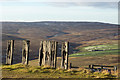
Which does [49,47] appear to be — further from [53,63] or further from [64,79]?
[64,79]

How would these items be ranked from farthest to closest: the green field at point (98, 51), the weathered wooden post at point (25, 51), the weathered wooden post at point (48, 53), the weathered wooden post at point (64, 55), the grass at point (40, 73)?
the green field at point (98, 51) → the weathered wooden post at point (25, 51) → the weathered wooden post at point (64, 55) → the weathered wooden post at point (48, 53) → the grass at point (40, 73)

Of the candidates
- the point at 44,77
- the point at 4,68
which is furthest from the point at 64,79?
the point at 4,68

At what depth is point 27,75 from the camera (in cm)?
1436

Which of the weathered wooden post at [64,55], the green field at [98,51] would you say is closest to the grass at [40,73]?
the weathered wooden post at [64,55]

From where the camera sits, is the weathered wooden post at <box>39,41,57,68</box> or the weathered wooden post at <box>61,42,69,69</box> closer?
the weathered wooden post at <box>39,41,57,68</box>

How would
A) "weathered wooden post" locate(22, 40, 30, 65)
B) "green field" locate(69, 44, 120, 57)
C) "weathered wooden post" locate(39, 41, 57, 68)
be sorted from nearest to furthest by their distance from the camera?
"weathered wooden post" locate(39, 41, 57, 68), "weathered wooden post" locate(22, 40, 30, 65), "green field" locate(69, 44, 120, 57)

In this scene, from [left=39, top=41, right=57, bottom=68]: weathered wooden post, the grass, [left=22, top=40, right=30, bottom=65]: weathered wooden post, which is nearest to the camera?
the grass

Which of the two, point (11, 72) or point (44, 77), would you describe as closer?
point (44, 77)

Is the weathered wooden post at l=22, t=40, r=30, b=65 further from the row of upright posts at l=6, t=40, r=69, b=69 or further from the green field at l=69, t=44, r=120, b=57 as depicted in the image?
the green field at l=69, t=44, r=120, b=57

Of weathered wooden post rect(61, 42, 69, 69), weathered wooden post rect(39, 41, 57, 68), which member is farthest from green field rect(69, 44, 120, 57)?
A: weathered wooden post rect(61, 42, 69, 69)

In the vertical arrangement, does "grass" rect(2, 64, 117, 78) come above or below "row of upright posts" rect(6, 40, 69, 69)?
below

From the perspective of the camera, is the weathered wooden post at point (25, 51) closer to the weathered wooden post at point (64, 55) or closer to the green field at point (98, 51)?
the weathered wooden post at point (64, 55)

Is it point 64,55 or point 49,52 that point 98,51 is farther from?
point 49,52

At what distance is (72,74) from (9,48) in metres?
5.74
